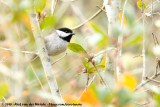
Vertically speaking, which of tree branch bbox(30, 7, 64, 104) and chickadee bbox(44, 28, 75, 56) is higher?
chickadee bbox(44, 28, 75, 56)

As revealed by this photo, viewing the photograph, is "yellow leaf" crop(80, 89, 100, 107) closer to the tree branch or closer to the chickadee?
the tree branch

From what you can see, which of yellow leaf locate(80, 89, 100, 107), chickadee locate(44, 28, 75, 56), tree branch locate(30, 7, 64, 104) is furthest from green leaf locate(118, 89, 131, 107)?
chickadee locate(44, 28, 75, 56)

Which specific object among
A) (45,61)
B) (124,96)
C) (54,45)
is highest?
(54,45)

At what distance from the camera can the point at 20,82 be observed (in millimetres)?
1045

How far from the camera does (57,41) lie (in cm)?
353

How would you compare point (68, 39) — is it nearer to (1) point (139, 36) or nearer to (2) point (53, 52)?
(2) point (53, 52)

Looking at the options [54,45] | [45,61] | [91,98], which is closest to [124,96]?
[91,98]

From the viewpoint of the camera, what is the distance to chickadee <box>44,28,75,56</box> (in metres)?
3.46

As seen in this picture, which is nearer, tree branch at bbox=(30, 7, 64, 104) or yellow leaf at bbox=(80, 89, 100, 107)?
yellow leaf at bbox=(80, 89, 100, 107)

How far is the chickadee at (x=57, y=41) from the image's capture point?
11.3 feet

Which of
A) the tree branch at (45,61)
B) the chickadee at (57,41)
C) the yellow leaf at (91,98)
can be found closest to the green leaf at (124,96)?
the yellow leaf at (91,98)

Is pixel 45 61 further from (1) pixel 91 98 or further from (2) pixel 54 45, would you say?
(2) pixel 54 45

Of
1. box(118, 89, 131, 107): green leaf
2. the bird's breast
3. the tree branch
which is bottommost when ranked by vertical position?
box(118, 89, 131, 107): green leaf

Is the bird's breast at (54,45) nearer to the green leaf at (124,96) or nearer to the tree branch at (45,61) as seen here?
the tree branch at (45,61)
